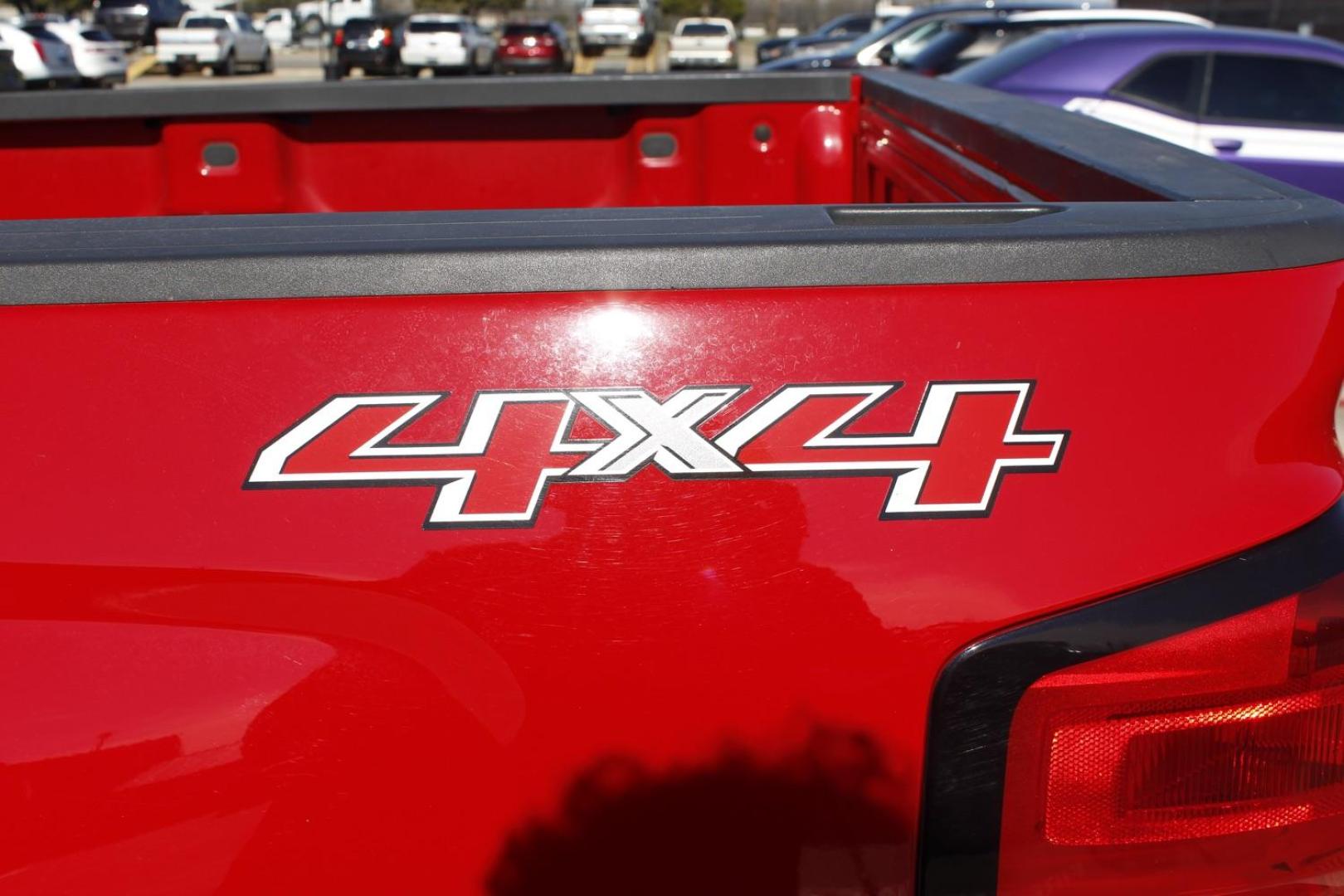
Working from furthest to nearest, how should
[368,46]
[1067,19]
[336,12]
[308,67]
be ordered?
[336,12]
[308,67]
[368,46]
[1067,19]

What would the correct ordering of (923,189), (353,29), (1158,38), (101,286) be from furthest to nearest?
(353,29) < (1158,38) < (923,189) < (101,286)

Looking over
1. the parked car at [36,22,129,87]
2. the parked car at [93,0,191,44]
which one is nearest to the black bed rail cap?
the parked car at [36,22,129,87]

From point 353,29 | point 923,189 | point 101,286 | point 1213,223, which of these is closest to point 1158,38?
point 923,189

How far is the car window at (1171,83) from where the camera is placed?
25.4ft

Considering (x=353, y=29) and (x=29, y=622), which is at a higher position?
(x=29, y=622)

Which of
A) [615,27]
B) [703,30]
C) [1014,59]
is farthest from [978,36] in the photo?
[615,27]

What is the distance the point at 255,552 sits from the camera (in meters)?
1.17

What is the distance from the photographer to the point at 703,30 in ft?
114

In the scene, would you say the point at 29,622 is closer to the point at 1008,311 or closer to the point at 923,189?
the point at 1008,311

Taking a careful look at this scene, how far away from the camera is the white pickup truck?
107 feet

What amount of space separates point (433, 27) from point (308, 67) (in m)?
6.87

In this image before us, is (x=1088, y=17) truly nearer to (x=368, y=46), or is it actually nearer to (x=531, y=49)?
(x=531, y=49)

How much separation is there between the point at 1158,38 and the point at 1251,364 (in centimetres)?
751

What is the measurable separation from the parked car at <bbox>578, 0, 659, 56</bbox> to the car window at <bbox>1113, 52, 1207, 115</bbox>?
29.3m
